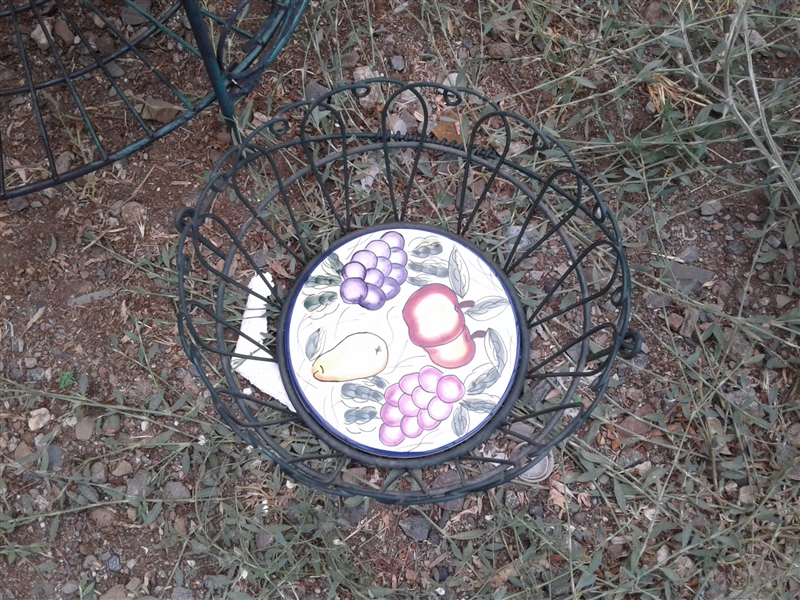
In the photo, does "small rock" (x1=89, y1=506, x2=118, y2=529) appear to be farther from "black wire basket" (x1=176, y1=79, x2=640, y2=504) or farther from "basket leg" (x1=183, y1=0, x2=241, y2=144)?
"basket leg" (x1=183, y1=0, x2=241, y2=144)

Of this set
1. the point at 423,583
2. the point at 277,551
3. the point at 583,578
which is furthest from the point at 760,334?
the point at 277,551

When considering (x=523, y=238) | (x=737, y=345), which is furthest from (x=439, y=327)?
(x=737, y=345)

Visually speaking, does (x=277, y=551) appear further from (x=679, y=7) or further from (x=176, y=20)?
(x=679, y=7)

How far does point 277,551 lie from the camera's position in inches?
31.1

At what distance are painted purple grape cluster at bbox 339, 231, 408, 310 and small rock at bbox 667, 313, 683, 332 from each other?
1.21 feet

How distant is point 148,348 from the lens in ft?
2.78

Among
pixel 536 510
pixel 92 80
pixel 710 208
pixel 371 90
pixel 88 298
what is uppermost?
pixel 92 80

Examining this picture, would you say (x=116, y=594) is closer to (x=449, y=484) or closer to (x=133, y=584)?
(x=133, y=584)

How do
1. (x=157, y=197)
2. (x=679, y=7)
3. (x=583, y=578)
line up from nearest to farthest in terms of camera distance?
(x=583, y=578) → (x=157, y=197) → (x=679, y=7)

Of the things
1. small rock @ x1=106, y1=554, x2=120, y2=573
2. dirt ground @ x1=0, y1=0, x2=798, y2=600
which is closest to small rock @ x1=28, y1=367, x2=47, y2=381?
dirt ground @ x1=0, y1=0, x2=798, y2=600

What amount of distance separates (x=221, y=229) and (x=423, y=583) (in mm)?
521

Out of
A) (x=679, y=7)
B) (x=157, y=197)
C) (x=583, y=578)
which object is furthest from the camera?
(x=679, y=7)

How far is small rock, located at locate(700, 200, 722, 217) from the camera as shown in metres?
0.94

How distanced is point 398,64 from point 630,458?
635mm
